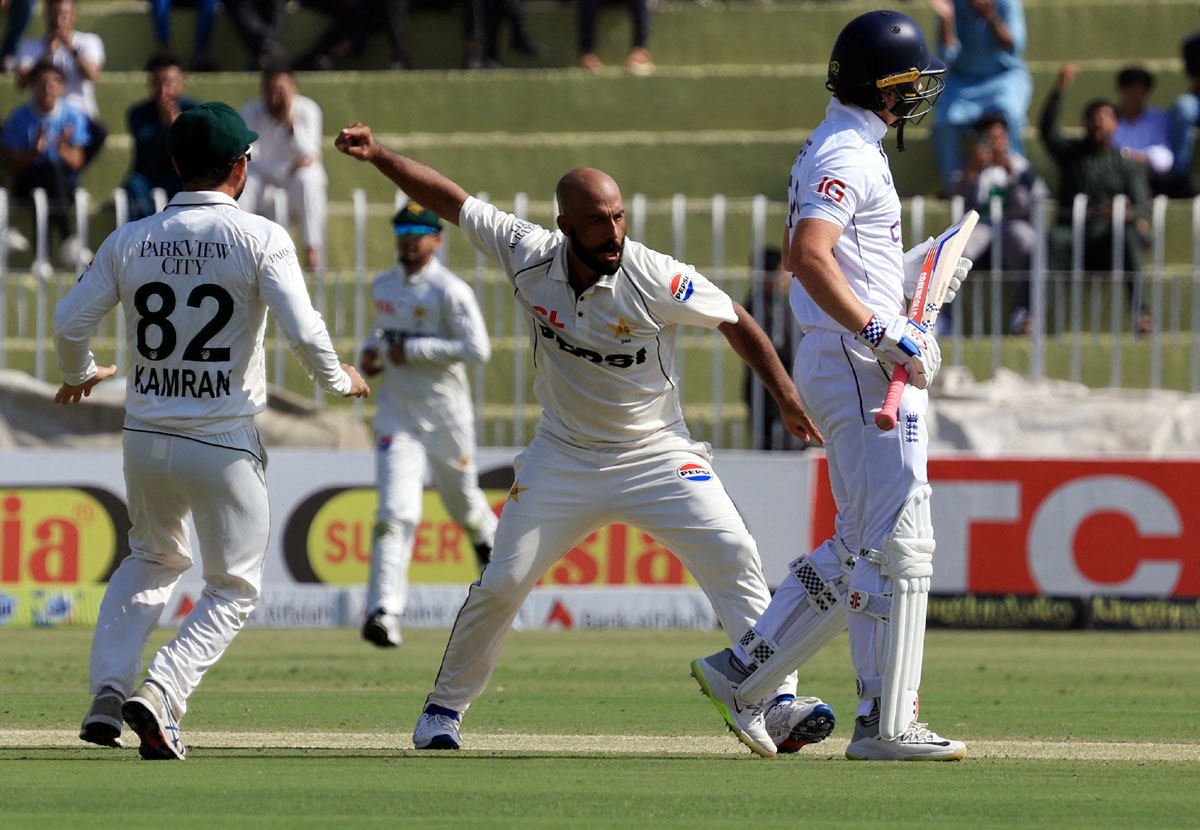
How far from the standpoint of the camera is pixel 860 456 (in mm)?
6254

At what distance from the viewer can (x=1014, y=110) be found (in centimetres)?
1655

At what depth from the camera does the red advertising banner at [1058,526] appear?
12.5 meters

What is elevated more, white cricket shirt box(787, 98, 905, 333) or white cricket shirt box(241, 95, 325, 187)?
white cricket shirt box(241, 95, 325, 187)

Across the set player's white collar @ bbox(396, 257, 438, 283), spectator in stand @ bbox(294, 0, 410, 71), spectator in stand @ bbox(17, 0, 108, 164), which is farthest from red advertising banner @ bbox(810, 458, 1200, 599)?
spectator in stand @ bbox(17, 0, 108, 164)

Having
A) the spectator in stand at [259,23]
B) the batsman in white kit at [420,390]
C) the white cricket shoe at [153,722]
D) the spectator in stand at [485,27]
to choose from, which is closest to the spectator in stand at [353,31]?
the spectator in stand at [259,23]

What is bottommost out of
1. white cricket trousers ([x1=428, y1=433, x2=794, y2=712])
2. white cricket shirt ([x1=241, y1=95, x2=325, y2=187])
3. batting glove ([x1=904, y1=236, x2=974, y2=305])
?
white cricket trousers ([x1=428, y1=433, x2=794, y2=712])

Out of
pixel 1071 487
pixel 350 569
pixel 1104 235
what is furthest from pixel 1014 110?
pixel 350 569

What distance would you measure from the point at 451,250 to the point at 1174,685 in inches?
377

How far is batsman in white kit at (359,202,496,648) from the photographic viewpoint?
11.2m

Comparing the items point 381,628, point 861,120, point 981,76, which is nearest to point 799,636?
point 861,120

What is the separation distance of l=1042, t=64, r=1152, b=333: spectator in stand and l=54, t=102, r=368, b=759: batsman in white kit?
9.04 meters

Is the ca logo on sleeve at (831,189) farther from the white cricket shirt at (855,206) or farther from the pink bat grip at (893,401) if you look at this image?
the pink bat grip at (893,401)

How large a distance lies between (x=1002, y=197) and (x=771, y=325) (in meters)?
2.49

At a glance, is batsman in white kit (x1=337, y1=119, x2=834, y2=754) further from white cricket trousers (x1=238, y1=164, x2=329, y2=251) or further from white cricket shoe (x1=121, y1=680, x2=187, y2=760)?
white cricket trousers (x1=238, y1=164, x2=329, y2=251)
